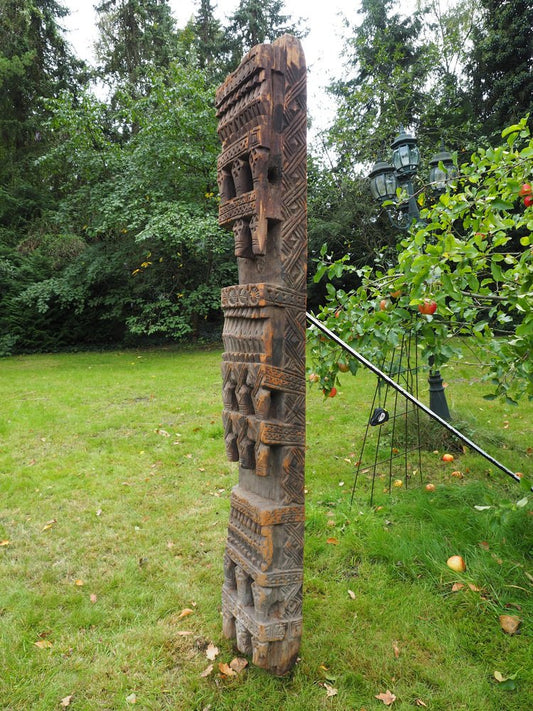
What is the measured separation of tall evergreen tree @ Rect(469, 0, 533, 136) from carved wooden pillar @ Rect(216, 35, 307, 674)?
12.2 m

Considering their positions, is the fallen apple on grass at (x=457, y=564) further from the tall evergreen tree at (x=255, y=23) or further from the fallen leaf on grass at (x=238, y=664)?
the tall evergreen tree at (x=255, y=23)

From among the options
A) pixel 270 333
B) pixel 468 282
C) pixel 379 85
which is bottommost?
pixel 270 333

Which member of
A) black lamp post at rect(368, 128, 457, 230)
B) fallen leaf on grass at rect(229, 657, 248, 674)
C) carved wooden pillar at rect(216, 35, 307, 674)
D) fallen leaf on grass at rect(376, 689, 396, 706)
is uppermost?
black lamp post at rect(368, 128, 457, 230)

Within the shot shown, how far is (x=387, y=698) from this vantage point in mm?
2031

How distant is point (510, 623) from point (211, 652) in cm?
155

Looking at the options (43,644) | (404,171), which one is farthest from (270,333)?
(404,171)

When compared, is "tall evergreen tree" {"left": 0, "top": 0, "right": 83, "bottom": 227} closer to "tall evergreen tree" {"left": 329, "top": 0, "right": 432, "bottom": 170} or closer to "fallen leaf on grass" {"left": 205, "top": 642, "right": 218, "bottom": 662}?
"tall evergreen tree" {"left": 329, "top": 0, "right": 432, "bottom": 170}

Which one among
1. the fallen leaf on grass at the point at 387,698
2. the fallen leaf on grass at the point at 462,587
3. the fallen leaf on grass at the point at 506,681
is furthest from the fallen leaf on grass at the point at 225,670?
the fallen leaf on grass at the point at 462,587

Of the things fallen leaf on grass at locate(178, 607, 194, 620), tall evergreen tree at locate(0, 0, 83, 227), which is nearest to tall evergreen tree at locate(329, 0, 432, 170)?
tall evergreen tree at locate(0, 0, 83, 227)

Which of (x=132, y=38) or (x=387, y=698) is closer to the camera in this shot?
(x=387, y=698)

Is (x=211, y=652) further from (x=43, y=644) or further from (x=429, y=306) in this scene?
(x=429, y=306)

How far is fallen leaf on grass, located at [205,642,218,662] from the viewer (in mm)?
2293

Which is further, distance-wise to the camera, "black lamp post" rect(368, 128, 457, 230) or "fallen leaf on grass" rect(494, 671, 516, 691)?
"black lamp post" rect(368, 128, 457, 230)

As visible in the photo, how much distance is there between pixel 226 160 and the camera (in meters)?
2.27
